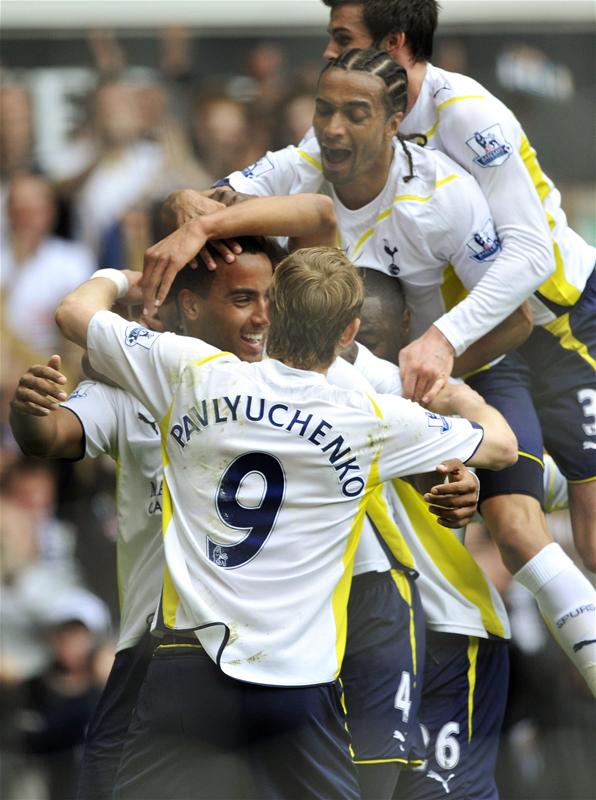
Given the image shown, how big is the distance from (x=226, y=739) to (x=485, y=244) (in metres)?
1.18

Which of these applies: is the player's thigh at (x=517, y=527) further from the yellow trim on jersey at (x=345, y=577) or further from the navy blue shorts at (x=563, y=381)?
the yellow trim on jersey at (x=345, y=577)

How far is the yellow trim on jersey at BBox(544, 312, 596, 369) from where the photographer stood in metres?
3.20

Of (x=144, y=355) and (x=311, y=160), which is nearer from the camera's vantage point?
(x=144, y=355)

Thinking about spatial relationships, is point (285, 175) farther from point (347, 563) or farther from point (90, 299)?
point (347, 563)

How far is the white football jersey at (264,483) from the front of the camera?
2.49 meters

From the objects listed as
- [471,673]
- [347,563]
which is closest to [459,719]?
[471,673]

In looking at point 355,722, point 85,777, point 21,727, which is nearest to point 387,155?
point 355,722

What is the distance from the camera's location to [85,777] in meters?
2.95

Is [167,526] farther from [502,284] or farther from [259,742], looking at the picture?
[502,284]

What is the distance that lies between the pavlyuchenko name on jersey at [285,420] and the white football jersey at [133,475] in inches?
12.5

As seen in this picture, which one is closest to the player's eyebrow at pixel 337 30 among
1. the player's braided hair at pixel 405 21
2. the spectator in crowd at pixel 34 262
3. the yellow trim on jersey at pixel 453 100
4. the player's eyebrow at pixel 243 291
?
the player's braided hair at pixel 405 21

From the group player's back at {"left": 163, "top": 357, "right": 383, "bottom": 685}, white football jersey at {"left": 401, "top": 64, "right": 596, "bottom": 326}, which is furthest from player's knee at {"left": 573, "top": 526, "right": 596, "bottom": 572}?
player's back at {"left": 163, "top": 357, "right": 383, "bottom": 685}

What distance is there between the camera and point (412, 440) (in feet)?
8.35

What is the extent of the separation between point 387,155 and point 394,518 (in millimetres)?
813
